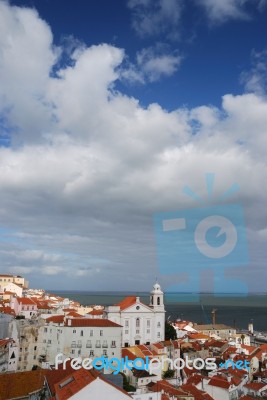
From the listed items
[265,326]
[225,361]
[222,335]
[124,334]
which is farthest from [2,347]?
[265,326]

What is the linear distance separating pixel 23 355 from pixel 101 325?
6.94 m

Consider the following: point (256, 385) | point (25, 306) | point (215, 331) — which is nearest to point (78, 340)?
point (256, 385)

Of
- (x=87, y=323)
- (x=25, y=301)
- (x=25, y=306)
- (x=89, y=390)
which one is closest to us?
(x=89, y=390)

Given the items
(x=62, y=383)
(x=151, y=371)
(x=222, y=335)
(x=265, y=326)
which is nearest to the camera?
(x=62, y=383)

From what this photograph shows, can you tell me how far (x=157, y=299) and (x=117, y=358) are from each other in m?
14.0

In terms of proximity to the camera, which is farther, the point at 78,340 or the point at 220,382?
the point at 78,340

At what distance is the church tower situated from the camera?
46875mm

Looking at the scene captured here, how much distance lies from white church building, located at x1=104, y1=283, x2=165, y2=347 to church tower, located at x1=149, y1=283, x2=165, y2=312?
46 centimetres

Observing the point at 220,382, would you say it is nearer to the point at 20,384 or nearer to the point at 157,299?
the point at 20,384

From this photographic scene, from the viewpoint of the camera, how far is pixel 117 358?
34.4m

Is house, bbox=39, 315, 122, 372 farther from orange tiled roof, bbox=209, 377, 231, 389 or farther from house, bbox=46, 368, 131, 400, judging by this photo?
house, bbox=46, 368, 131, 400

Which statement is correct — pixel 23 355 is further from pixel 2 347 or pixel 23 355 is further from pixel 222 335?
pixel 222 335

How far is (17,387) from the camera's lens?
24594mm

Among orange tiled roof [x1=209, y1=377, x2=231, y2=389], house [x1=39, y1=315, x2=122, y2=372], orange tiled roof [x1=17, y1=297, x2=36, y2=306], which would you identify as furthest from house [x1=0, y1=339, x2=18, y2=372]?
orange tiled roof [x1=17, y1=297, x2=36, y2=306]
